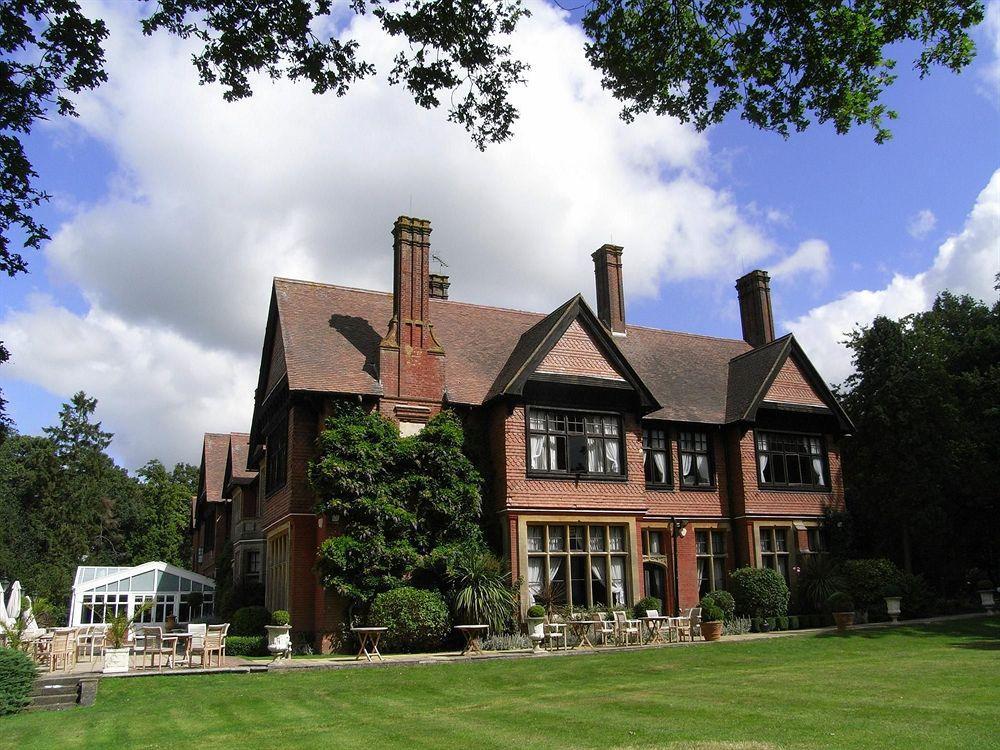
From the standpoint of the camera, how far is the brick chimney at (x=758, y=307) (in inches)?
1266

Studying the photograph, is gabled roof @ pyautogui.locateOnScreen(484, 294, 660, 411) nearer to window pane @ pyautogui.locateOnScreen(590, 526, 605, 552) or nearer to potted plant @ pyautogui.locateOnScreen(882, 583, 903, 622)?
window pane @ pyautogui.locateOnScreen(590, 526, 605, 552)

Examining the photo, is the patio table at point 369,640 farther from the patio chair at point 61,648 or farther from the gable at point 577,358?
the gable at point 577,358

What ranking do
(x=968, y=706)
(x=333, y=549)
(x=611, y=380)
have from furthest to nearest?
(x=611, y=380) < (x=333, y=549) < (x=968, y=706)

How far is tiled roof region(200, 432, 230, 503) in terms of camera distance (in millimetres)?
41750

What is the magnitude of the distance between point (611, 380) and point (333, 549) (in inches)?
356

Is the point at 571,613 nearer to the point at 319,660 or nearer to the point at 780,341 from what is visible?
the point at 319,660

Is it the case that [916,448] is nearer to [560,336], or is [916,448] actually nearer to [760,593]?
[760,593]

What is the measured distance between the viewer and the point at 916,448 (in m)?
28.0

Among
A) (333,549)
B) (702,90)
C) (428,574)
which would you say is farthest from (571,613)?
(702,90)

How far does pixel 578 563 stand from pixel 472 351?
709cm

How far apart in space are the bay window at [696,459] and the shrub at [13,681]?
1857cm

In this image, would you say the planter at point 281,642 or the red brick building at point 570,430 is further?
the red brick building at point 570,430

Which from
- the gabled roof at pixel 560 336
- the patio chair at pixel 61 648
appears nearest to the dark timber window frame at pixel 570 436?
the gabled roof at pixel 560 336

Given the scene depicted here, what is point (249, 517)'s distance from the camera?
33469 mm
